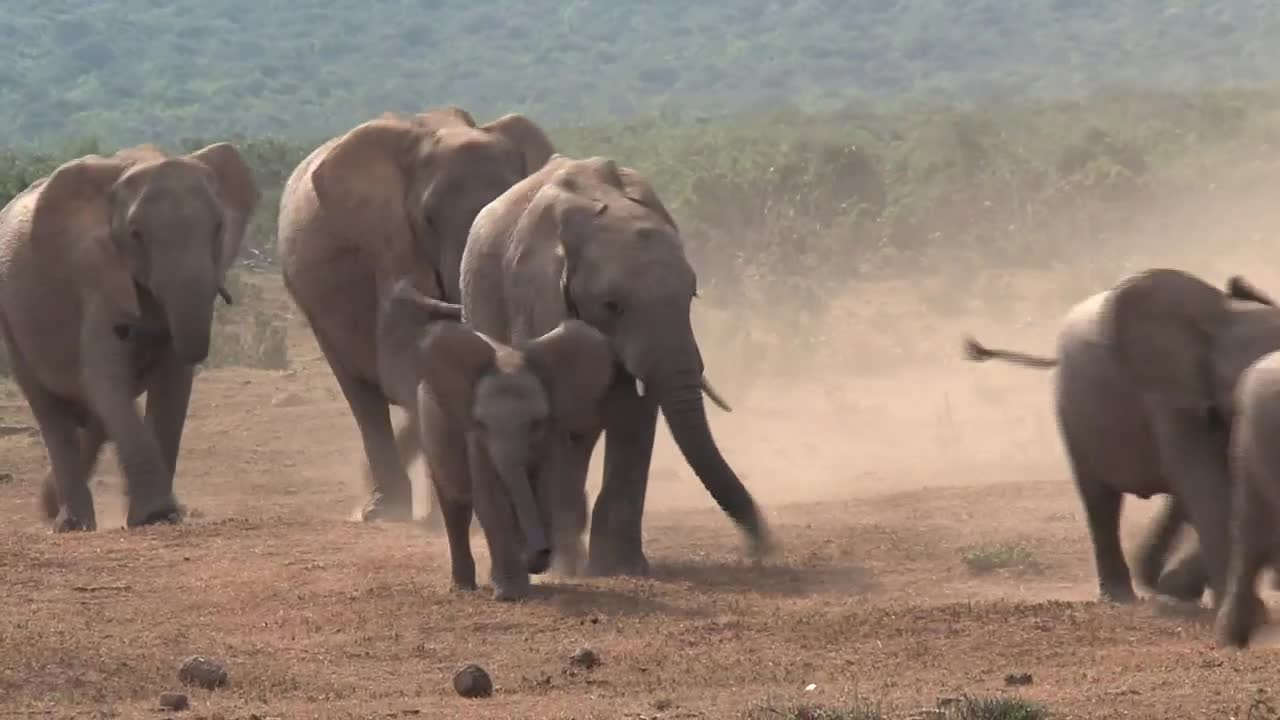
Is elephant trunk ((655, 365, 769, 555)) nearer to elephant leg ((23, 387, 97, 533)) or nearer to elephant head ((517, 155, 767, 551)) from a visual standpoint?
elephant head ((517, 155, 767, 551))

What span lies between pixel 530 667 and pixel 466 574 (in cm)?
209

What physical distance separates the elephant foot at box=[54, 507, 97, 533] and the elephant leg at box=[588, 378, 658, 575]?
4.03 meters

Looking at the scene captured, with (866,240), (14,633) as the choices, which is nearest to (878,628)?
(14,633)

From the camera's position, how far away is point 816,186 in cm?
3691

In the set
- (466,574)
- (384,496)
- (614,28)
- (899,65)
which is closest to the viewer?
(466,574)

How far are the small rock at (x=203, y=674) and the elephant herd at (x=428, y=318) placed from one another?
1.94 metres

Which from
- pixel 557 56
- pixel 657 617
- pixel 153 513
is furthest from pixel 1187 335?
pixel 557 56

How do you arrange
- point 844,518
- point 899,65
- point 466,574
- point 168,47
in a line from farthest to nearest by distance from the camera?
point 168,47 < point 899,65 < point 844,518 < point 466,574

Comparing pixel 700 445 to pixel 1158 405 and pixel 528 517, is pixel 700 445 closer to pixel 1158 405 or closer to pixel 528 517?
pixel 528 517

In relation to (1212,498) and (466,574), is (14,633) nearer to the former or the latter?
(466,574)

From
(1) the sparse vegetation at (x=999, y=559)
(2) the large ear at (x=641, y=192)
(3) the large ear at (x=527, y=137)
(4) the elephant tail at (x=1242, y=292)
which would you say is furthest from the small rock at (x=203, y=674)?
(3) the large ear at (x=527, y=137)

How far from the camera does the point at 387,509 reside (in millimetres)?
16047

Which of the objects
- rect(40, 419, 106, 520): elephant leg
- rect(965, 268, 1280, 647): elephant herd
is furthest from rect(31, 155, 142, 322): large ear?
rect(965, 268, 1280, 647): elephant herd

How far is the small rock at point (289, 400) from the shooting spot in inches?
910
